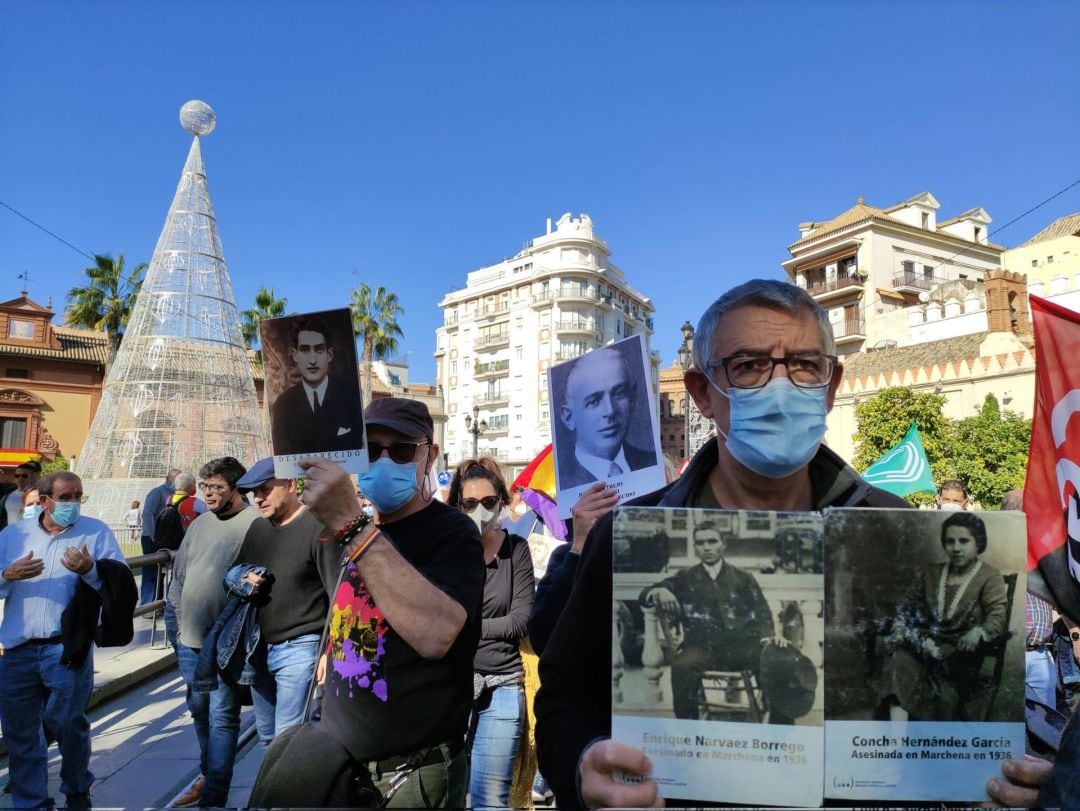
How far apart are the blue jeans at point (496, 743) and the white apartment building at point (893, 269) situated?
4662 cm

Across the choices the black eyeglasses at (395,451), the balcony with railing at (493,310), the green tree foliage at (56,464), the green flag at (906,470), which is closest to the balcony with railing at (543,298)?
the balcony with railing at (493,310)

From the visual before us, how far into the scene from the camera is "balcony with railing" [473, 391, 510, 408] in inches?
2933

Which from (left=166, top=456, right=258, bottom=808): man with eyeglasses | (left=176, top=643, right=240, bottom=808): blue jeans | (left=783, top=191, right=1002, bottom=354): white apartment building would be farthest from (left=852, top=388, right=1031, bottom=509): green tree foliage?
(left=176, top=643, right=240, bottom=808): blue jeans

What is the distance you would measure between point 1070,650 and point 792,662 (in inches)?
198

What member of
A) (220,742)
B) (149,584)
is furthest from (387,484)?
(149,584)

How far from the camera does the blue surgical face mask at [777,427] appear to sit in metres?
1.61

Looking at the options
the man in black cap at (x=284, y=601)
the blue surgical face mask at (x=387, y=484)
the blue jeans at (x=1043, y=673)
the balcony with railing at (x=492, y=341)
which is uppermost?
the balcony with railing at (x=492, y=341)

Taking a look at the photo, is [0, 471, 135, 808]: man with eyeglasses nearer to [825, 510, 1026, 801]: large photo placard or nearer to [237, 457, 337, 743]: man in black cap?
[237, 457, 337, 743]: man in black cap

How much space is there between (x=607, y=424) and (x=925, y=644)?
106 inches

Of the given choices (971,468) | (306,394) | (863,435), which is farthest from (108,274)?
(306,394)

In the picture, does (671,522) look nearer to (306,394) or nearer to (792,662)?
(792,662)

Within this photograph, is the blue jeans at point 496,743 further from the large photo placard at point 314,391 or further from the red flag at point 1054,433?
the red flag at point 1054,433

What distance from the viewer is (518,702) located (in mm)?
4203

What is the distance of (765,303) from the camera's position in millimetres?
1668
